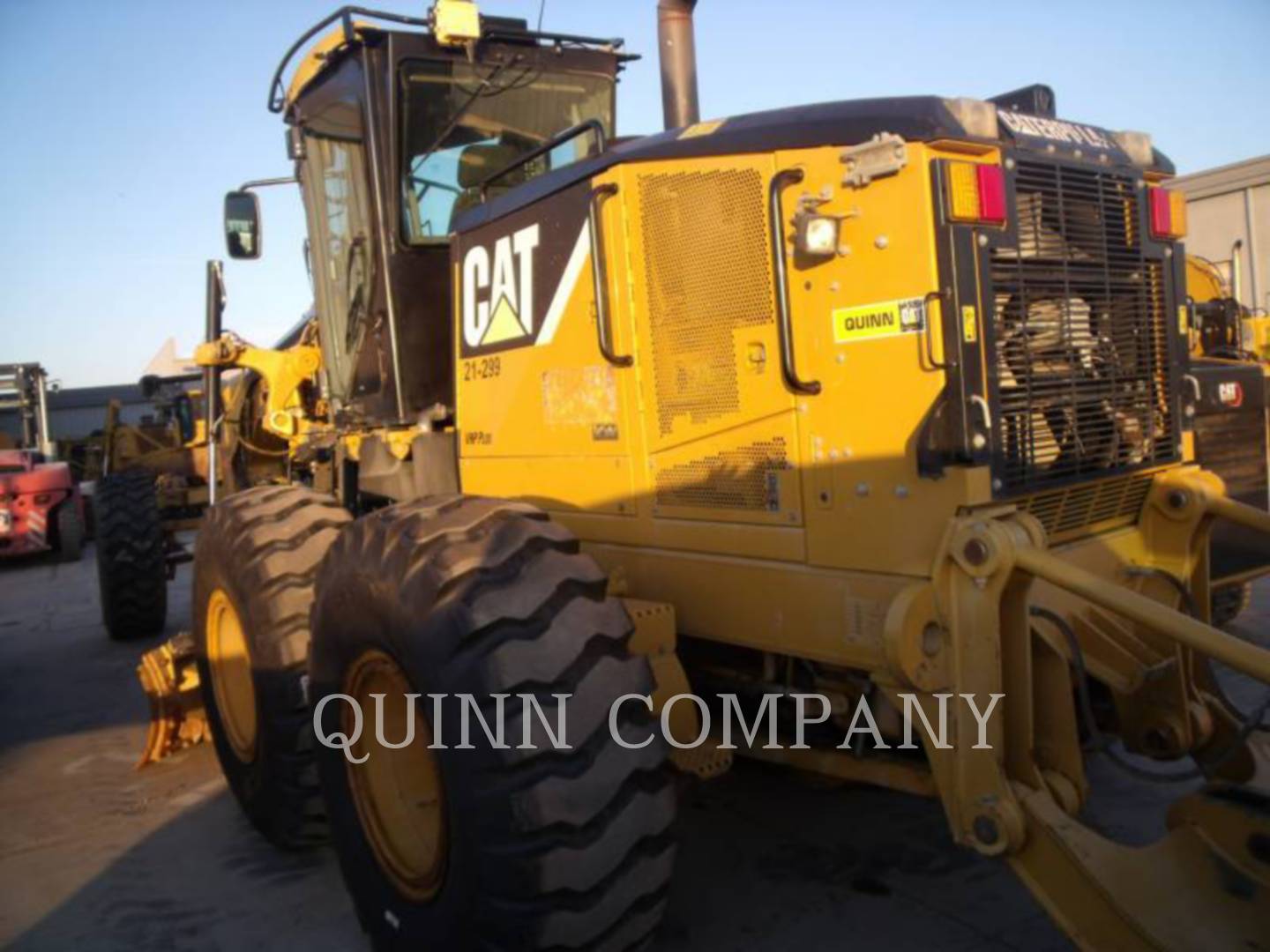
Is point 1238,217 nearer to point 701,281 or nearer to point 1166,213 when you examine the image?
point 1166,213

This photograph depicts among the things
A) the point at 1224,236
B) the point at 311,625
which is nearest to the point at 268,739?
the point at 311,625

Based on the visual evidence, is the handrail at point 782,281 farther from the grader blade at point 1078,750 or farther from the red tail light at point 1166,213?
the red tail light at point 1166,213

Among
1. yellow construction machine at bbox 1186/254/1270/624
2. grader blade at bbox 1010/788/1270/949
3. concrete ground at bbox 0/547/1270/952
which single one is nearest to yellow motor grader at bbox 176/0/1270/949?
grader blade at bbox 1010/788/1270/949

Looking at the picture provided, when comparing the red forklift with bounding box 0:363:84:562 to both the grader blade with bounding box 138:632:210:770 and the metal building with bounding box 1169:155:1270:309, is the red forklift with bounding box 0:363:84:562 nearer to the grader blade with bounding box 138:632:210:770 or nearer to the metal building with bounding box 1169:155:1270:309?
the grader blade with bounding box 138:632:210:770

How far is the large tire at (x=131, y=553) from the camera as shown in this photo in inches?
324

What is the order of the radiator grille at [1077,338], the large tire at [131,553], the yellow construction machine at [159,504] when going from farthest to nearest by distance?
the large tire at [131,553]
the yellow construction machine at [159,504]
the radiator grille at [1077,338]

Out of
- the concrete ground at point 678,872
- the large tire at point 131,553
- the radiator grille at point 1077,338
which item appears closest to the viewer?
the radiator grille at point 1077,338

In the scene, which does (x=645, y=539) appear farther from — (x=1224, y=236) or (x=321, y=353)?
(x=1224, y=236)

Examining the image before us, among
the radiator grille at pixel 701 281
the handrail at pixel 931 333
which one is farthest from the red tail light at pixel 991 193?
the radiator grille at pixel 701 281

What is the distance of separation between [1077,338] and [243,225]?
4.00 metres

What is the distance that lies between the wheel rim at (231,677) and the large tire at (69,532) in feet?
40.9

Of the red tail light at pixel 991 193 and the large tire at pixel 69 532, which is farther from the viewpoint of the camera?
the large tire at pixel 69 532

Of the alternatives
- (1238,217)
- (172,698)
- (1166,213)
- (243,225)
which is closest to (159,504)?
(172,698)

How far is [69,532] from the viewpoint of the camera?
15.4 metres
